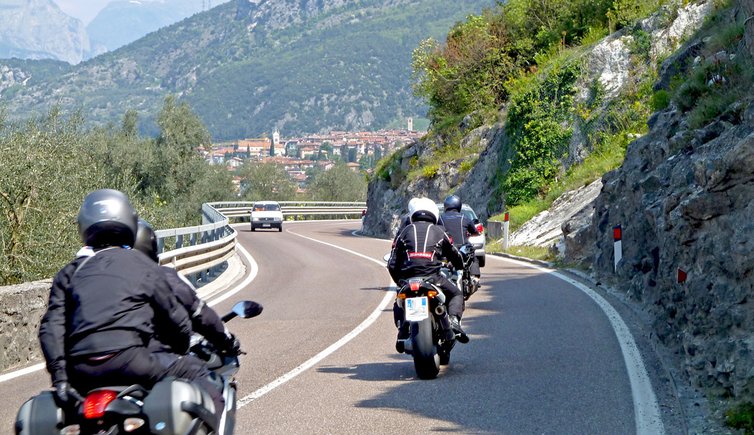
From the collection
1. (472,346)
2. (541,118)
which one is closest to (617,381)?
(472,346)

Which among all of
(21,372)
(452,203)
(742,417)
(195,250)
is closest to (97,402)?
(742,417)

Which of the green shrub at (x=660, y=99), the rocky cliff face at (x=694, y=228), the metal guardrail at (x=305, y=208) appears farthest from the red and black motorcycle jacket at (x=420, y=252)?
the metal guardrail at (x=305, y=208)

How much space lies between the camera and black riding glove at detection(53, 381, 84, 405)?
4602 mm

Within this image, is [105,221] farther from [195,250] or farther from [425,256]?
[195,250]

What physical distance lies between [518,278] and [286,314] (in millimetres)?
6889

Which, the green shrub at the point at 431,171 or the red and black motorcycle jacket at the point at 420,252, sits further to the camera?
the green shrub at the point at 431,171

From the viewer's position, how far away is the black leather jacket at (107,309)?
4680mm

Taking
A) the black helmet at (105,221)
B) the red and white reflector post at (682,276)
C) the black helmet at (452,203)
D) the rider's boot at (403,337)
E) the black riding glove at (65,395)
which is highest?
the black helmet at (105,221)

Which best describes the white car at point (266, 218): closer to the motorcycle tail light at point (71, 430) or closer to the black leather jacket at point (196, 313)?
the black leather jacket at point (196, 313)

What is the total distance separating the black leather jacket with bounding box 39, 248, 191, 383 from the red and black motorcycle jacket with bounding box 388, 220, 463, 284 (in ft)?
17.8

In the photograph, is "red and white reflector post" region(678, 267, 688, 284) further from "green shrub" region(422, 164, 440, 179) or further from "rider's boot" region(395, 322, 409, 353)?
"green shrub" region(422, 164, 440, 179)

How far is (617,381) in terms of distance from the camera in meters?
9.60

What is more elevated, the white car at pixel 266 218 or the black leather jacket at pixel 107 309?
the black leather jacket at pixel 107 309

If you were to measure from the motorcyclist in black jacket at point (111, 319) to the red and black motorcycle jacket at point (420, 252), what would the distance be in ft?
17.5
